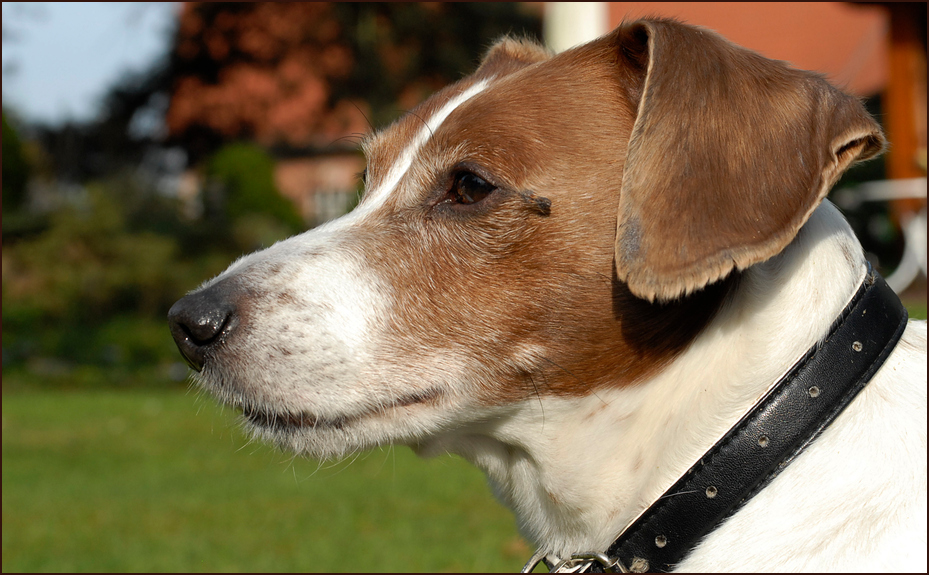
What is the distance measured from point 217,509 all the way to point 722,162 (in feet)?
16.8

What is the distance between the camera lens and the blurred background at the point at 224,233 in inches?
225

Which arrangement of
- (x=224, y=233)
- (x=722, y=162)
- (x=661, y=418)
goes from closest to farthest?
(x=722, y=162)
(x=661, y=418)
(x=224, y=233)

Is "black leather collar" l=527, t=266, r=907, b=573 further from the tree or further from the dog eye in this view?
the tree

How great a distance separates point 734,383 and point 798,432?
0.22 m

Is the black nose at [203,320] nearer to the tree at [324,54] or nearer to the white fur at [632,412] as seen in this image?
the white fur at [632,412]

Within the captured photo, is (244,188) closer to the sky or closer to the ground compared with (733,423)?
closer to the ground

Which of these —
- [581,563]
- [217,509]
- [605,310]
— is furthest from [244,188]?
[581,563]

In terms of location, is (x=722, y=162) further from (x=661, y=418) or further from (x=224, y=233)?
(x=224, y=233)

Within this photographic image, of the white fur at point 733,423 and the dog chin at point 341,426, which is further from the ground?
the white fur at point 733,423

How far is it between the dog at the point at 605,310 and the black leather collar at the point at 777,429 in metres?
0.03

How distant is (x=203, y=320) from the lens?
2.45m

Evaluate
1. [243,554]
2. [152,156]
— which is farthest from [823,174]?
[152,156]

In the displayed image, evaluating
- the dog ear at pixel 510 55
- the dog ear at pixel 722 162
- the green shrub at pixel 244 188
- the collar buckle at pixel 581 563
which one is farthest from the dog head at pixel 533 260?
the green shrub at pixel 244 188

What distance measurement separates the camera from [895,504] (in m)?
2.06
